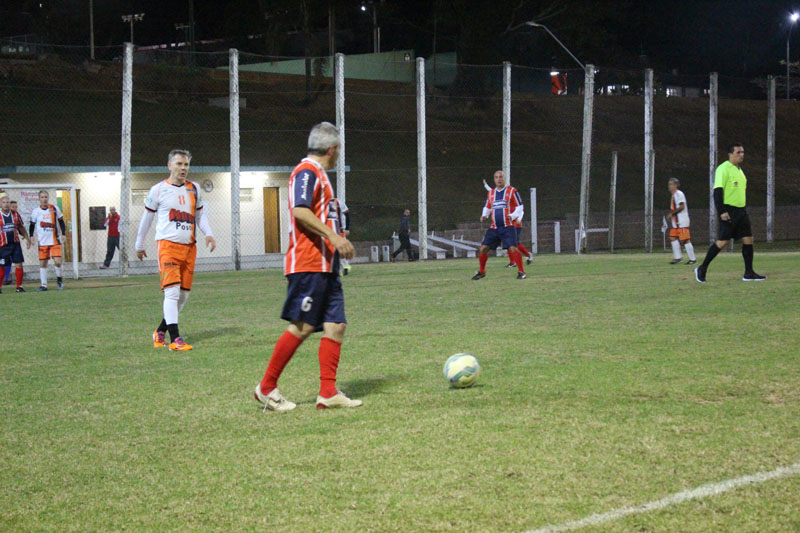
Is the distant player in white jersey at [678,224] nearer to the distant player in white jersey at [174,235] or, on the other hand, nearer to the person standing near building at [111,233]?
the distant player in white jersey at [174,235]

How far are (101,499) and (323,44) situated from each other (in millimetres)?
62746

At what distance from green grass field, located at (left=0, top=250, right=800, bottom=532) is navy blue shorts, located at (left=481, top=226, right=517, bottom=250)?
698 cm

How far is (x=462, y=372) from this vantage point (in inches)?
255

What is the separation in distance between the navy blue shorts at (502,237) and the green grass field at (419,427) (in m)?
6.98

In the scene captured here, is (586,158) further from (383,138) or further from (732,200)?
(383,138)

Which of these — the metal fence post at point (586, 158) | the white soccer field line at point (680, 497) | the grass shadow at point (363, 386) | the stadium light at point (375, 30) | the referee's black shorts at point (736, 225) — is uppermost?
the stadium light at point (375, 30)

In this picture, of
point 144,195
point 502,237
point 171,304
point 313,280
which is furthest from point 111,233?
point 313,280

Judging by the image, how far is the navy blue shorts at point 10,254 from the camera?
1945 centimetres

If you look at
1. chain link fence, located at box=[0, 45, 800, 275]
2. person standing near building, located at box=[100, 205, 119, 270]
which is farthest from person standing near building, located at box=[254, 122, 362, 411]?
person standing near building, located at box=[100, 205, 119, 270]

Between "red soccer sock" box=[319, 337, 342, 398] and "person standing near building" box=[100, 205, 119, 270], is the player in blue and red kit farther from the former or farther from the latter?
"person standing near building" box=[100, 205, 119, 270]

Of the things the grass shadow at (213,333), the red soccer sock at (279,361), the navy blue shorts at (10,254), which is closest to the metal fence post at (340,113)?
the navy blue shorts at (10,254)

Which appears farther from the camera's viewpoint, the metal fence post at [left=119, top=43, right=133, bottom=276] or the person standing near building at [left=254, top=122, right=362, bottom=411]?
the metal fence post at [left=119, top=43, right=133, bottom=276]

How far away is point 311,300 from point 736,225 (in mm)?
10549

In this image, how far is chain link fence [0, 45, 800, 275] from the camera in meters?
34.2
